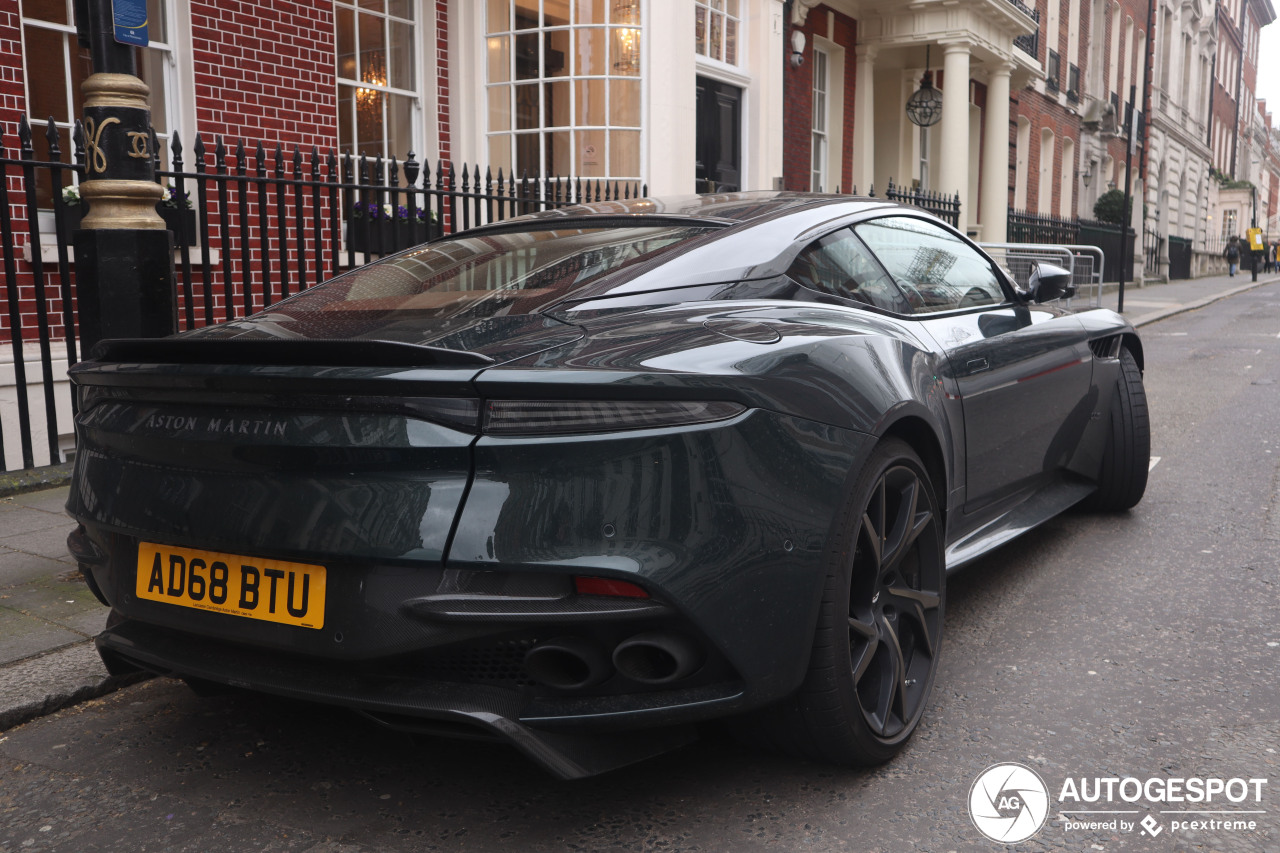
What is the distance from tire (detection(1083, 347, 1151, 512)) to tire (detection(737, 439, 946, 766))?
232 centimetres

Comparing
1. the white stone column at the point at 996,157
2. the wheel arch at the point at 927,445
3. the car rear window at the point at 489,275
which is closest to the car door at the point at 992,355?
the wheel arch at the point at 927,445

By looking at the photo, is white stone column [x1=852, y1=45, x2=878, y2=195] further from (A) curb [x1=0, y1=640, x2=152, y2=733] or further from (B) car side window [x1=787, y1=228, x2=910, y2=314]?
(A) curb [x1=0, y1=640, x2=152, y2=733]

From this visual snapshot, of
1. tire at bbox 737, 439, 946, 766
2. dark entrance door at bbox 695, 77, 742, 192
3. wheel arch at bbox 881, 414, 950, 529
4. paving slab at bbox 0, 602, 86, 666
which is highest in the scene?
dark entrance door at bbox 695, 77, 742, 192

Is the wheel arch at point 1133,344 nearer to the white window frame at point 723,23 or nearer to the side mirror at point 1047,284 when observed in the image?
the side mirror at point 1047,284

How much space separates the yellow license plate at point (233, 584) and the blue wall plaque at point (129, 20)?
2.15 meters

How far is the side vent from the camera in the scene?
4686 millimetres

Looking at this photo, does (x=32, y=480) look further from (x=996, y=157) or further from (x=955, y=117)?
(x=996, y=157)

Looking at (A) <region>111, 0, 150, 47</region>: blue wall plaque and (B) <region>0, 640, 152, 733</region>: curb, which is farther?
(A) <region>111, 0, 150, 47</region>: blue wall plaque

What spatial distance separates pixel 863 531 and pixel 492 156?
914 centimetres

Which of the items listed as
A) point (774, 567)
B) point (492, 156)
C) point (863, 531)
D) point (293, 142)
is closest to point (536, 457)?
point (774, 567)

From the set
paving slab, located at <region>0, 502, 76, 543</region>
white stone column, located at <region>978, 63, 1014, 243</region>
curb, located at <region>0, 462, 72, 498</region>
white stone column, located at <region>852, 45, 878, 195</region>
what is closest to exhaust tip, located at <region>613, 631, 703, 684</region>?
paving slab, located at <region>0, 502, 76, 543</region>

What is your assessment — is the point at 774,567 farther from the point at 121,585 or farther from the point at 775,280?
the point at 121,585

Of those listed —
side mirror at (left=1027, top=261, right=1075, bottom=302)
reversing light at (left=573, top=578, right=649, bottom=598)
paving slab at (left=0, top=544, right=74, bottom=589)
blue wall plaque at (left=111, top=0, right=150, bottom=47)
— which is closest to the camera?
reversing light at (left=573, top=578, right=649, bottom=598)

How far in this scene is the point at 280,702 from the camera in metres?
3.06
